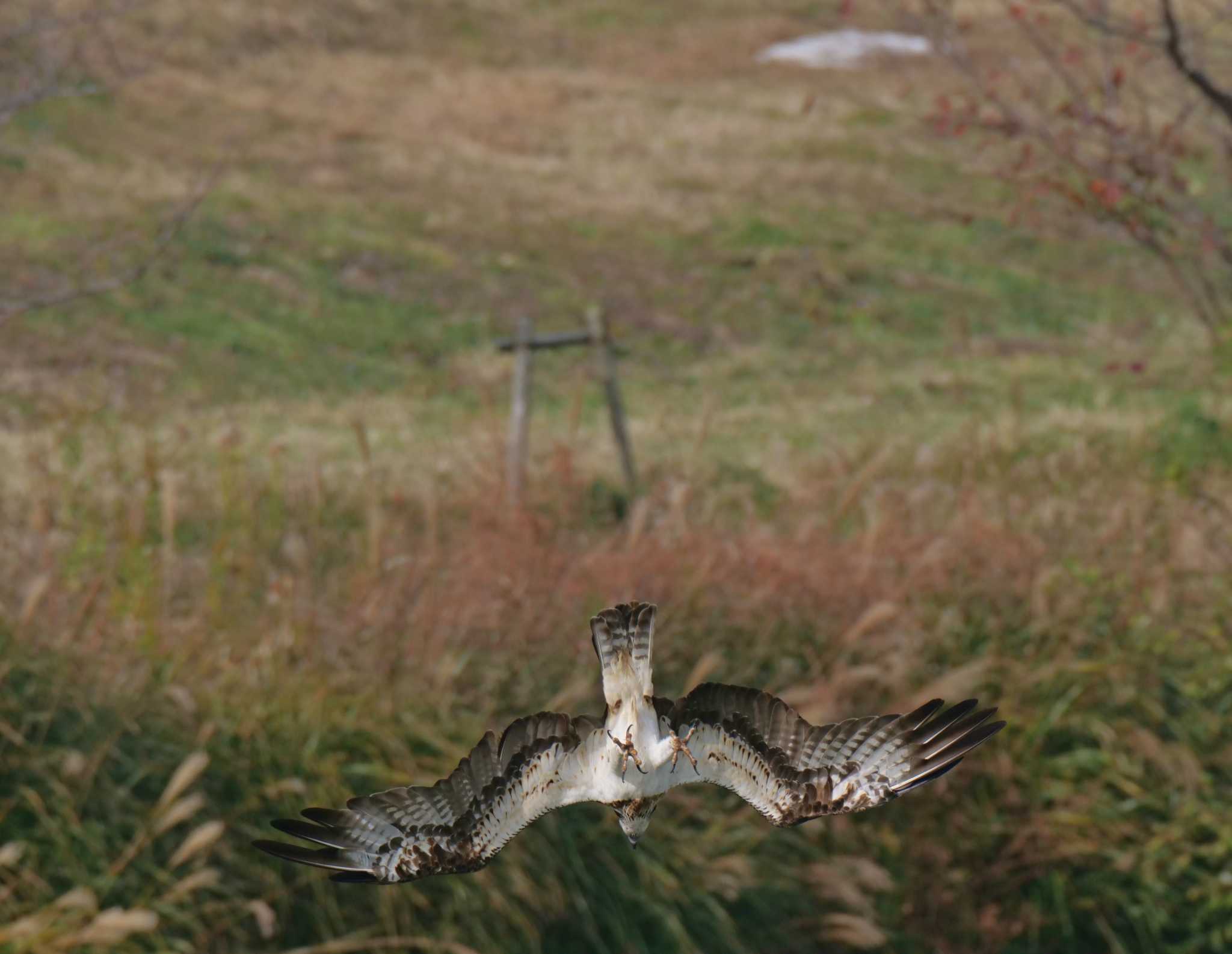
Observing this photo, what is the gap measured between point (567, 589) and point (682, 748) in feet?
12.9

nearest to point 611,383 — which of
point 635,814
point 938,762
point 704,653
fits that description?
point 704,653

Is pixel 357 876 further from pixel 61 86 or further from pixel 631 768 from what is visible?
pixel 61 86

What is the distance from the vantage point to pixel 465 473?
28.7 ft

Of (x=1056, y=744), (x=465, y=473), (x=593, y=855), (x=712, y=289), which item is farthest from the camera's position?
(x=712, y=289)

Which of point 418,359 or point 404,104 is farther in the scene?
point 404,104

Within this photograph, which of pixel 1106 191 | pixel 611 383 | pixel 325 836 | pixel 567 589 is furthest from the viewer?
pixel 611 383

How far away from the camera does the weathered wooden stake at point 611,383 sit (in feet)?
25.9

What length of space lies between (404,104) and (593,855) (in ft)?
65.0

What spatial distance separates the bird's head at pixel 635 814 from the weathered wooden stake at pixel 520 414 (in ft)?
16.4

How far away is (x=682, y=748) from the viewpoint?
163 centimetres

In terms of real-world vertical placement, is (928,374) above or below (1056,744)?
below

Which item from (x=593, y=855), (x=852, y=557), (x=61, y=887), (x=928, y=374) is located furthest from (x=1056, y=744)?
(x=928, y=374)

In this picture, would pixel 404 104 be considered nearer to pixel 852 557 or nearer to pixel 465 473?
pixel 465 473

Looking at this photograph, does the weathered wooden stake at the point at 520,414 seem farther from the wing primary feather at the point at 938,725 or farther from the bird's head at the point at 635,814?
Answer: the bird's head at the point at 635,814
